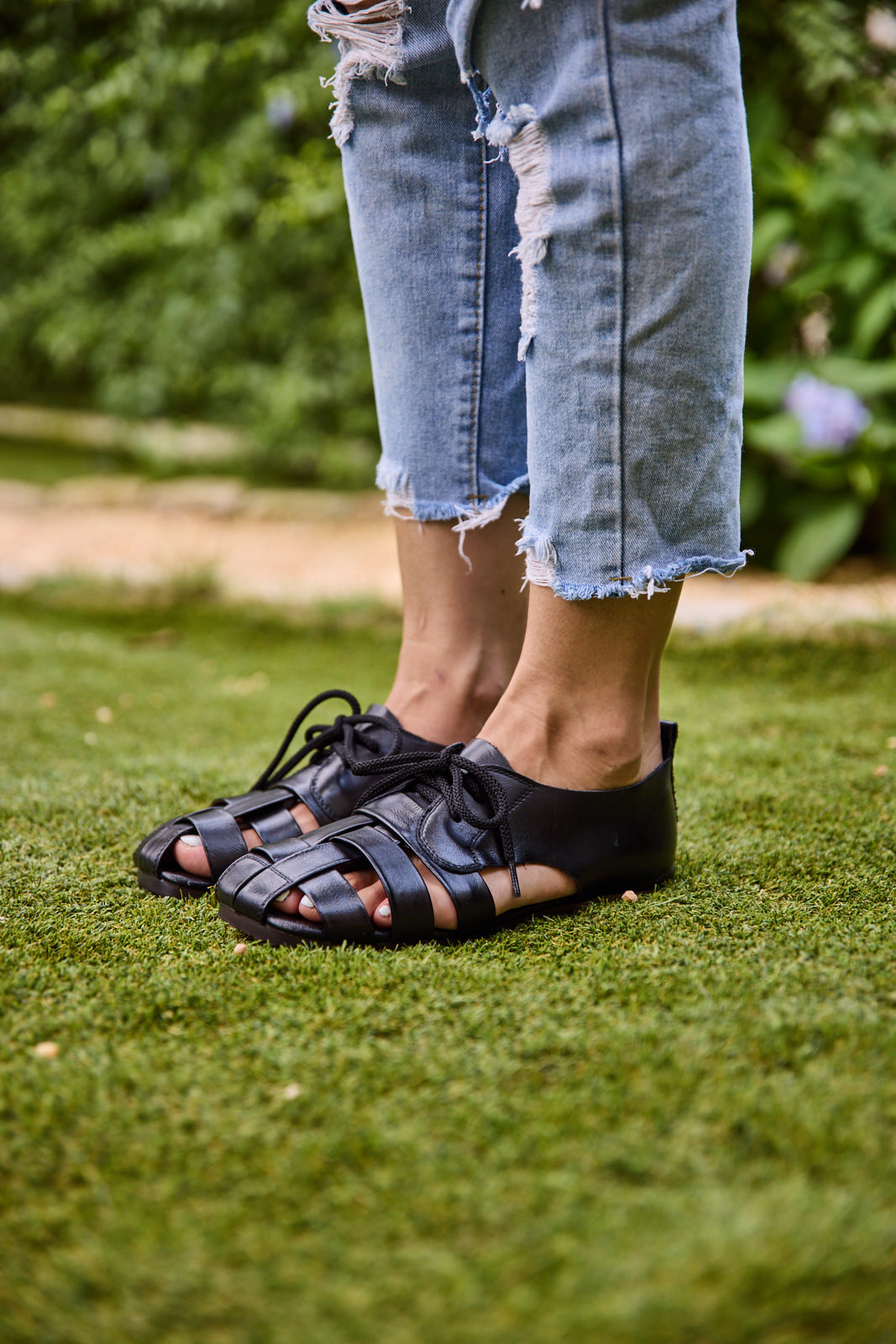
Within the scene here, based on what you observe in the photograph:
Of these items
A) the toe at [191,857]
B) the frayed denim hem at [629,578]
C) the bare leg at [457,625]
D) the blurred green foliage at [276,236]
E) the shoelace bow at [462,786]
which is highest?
the blurred green foliage at [276,236]

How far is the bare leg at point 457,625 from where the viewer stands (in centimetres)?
105

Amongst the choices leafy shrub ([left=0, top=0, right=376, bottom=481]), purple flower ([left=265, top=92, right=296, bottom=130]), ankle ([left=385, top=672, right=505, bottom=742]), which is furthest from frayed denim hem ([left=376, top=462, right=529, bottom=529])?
purple flower ([left=265, top=92, right=296, bottom=130])

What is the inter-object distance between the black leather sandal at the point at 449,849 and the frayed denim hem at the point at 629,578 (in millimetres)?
150

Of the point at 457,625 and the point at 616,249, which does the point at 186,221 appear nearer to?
the point at 457,625

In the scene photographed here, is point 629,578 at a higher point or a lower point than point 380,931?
higher

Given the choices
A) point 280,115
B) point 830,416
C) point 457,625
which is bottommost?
point 457,625

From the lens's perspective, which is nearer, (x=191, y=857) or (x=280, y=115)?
(x=191, y=857)

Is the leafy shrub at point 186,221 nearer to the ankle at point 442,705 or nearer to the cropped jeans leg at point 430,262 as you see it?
the cropped jeans leg at point 430,262

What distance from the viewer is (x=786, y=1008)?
2.37 feet

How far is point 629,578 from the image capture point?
837mm

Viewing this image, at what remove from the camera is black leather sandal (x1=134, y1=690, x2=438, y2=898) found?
0.96 meters

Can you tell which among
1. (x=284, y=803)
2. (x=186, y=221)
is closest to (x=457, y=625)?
(x=284, y=803)

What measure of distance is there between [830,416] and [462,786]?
6.69ft

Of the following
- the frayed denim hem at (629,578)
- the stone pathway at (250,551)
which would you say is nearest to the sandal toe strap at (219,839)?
the frayed denim hem at (629,578)
